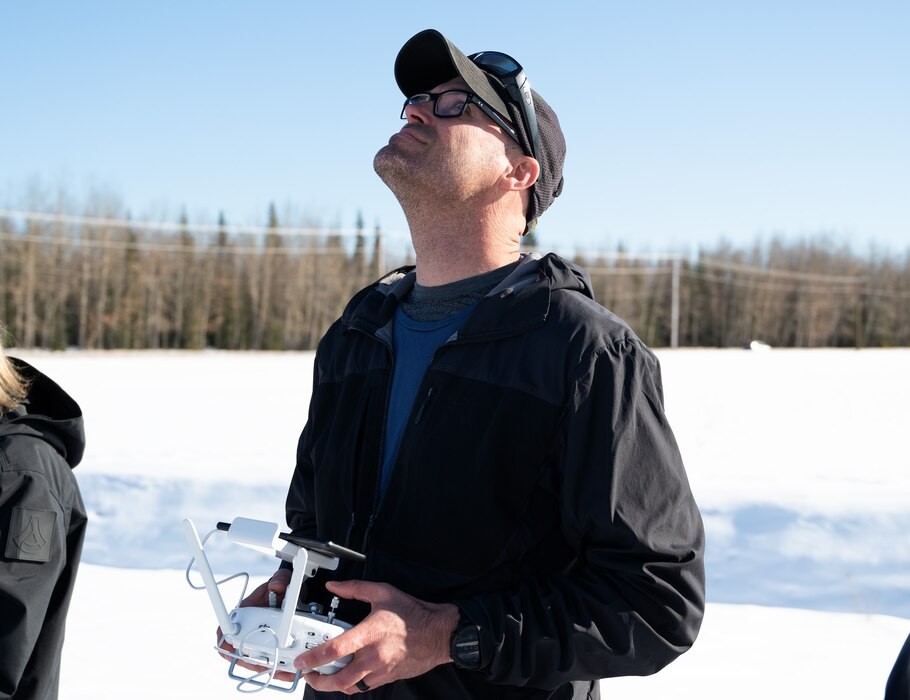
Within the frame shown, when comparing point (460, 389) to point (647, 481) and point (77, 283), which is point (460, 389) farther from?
point (77, 283)

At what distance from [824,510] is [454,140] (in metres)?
5.83

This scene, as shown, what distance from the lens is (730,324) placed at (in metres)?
51.6

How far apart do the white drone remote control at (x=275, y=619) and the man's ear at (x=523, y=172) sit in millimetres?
875

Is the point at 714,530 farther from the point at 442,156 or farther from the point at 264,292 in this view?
the point at 264,292

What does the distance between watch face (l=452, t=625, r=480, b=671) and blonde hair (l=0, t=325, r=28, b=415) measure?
1.46 m

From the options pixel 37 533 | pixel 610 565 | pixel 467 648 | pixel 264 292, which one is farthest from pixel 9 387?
pixel 264 292

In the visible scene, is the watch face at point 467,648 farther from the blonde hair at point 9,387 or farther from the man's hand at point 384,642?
the blonde hair at point 9,387

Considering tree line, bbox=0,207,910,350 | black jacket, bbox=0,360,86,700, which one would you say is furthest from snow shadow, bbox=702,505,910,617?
tree line, bbox=0,207,910,350

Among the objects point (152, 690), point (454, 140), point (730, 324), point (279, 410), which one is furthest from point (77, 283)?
point (454, 140)

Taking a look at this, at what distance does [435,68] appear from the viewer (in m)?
1.97

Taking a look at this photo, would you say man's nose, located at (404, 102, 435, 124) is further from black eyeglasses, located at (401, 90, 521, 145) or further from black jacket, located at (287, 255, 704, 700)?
black jacket, located at (287, 255, 704, 700)

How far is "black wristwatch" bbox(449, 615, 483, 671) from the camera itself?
4.92 ft

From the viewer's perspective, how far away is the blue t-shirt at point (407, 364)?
6.04ft

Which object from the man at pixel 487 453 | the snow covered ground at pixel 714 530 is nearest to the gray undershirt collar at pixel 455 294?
the man at pixel 487 453
